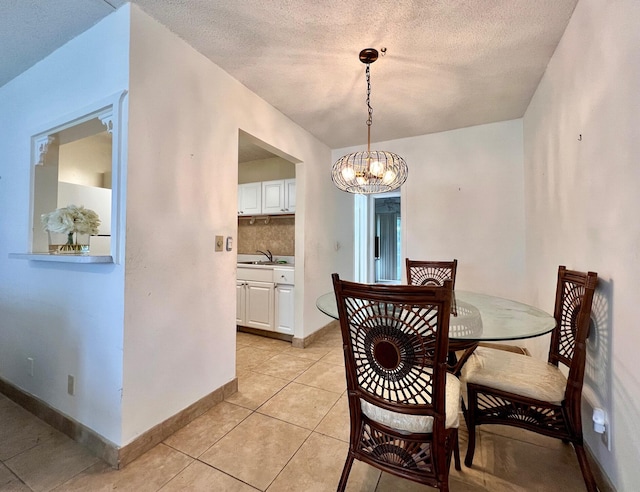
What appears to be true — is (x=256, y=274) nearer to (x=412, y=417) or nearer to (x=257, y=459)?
(x=257, y=459)

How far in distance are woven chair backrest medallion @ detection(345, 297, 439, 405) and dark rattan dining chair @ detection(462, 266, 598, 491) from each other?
54 cm

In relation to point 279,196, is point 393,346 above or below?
below

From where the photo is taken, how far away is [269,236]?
417 cm

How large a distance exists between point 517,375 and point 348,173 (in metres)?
1.63

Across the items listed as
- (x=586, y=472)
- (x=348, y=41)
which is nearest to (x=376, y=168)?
(x=348, y=41)

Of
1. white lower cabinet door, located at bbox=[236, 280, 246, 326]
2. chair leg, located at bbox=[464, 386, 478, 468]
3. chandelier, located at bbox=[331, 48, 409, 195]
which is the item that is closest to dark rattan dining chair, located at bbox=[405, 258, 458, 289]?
chandelier, located at bbox=[331, 48, 409, 195]

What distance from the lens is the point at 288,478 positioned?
1.37 m

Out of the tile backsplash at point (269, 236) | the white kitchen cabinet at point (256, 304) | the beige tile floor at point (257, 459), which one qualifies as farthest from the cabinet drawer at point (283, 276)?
the beige tile floor at point (257, 459)

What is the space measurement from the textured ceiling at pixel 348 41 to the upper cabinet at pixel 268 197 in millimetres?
1192

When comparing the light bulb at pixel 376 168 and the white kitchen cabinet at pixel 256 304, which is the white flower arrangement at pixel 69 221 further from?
the light bulb at pixel 376 168

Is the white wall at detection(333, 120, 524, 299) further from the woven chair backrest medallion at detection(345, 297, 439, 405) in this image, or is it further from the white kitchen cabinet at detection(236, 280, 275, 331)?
the woven chair backrest medallion at detection(345, 297, 439, 405)

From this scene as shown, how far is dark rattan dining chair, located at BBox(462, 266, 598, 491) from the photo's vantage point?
1.26m

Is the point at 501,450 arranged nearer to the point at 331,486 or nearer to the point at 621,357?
the point at 621,357

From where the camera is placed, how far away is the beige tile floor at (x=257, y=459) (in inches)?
Answer: 52.5
